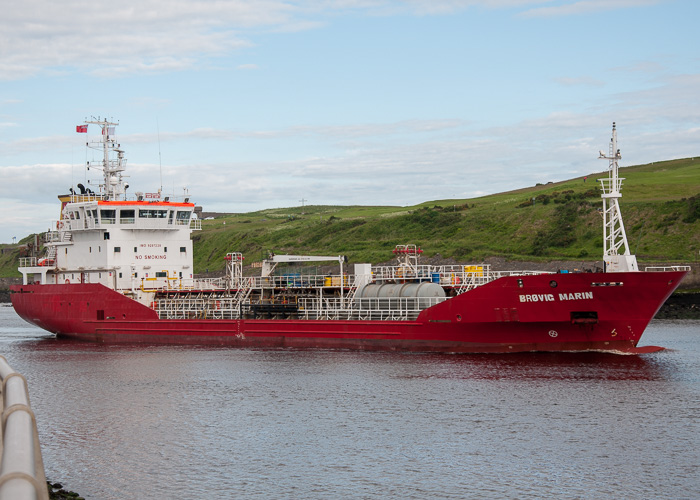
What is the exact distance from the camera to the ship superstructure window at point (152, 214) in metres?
42.7

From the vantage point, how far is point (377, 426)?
20031 millimetres

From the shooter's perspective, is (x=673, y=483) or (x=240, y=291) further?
(x=240, y=291)

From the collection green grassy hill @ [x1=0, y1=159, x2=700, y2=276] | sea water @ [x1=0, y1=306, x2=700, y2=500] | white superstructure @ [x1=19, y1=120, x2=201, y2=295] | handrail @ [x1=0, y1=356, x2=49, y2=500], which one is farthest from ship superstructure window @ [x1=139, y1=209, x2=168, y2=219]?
handrail @ [x1=0, y1=356, x2=49, y2=500]

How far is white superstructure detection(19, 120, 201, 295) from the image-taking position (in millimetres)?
42062

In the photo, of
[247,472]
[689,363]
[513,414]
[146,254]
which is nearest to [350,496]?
[247,472]

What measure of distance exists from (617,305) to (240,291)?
19.3 meters

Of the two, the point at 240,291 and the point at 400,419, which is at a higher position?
the point at 240,291

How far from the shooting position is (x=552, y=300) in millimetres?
28812

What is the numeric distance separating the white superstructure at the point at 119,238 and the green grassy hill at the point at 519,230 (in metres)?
32.6

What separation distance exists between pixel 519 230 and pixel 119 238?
47157mm

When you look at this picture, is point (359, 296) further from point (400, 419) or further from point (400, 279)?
point (400, 419)

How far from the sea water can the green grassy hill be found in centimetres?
3788

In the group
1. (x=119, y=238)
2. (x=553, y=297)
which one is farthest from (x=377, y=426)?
(x=119, y=238)

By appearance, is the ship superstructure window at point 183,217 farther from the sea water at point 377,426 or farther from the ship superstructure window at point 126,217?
the sea water at point 377,426
